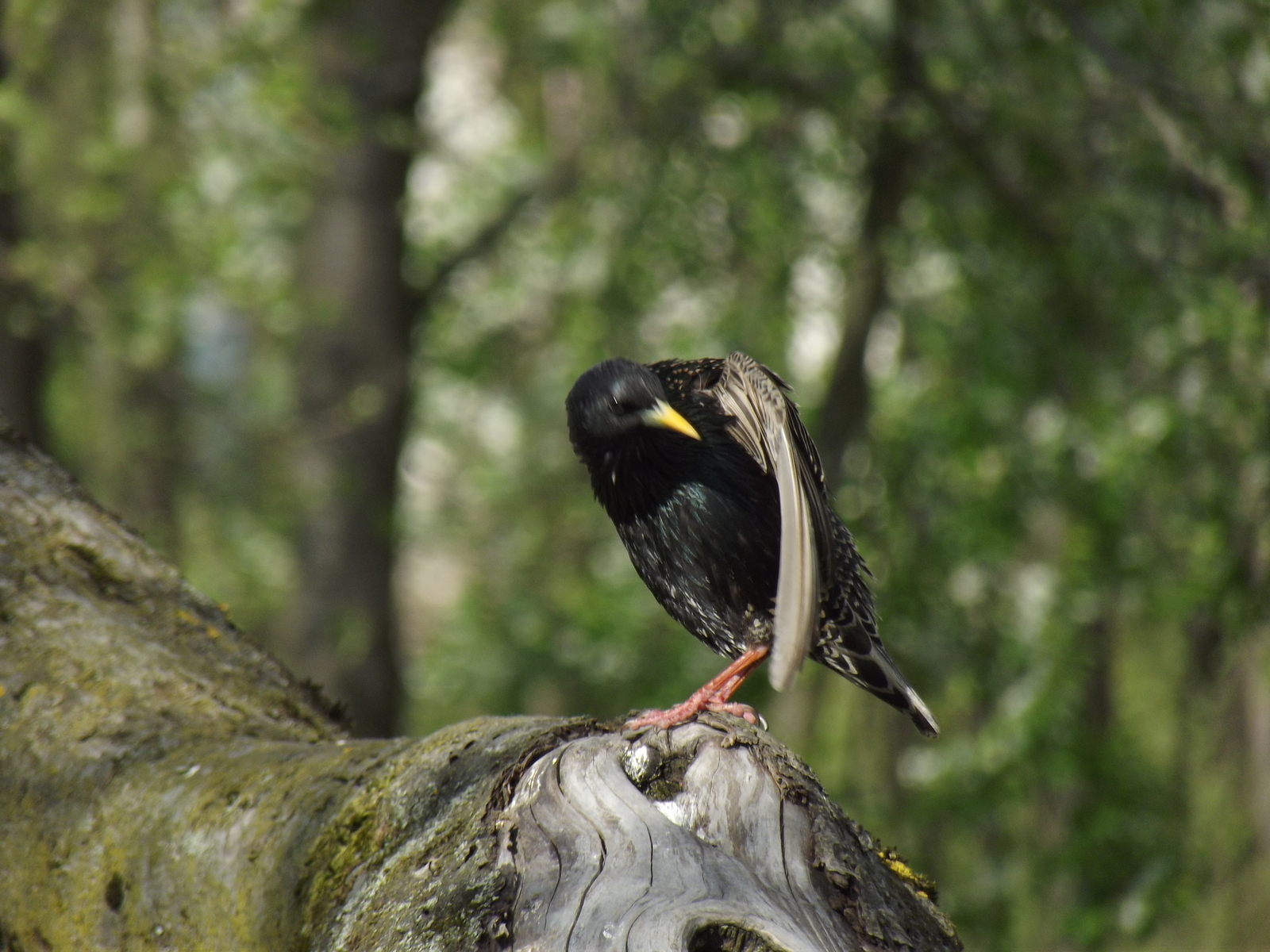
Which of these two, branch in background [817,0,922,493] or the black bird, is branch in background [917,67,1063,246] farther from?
the black bird

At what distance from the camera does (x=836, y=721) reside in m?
11.4

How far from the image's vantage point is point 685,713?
7.43ft

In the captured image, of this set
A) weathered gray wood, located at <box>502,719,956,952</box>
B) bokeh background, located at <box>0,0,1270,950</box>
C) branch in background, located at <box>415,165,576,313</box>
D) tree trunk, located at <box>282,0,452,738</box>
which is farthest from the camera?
branch in background, located at <box>415,165,576,313</box>

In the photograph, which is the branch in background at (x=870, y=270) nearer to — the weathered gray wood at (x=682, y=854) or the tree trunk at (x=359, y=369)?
the tree trunk at (x=359, y=369)

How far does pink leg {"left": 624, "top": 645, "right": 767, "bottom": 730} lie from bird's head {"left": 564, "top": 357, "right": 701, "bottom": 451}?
0.57 meters

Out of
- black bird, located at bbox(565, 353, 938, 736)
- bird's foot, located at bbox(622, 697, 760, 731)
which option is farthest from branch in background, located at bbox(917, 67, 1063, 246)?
bird's foot, located at bbox(622, 697, 760, 731)

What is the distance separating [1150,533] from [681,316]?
156 inches

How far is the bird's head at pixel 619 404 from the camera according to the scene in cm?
321

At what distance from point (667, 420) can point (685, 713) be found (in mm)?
1065

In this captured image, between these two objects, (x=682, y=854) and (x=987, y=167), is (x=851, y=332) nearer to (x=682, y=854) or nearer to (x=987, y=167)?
(x=987, y=167)

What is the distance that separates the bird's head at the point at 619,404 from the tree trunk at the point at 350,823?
101 cm

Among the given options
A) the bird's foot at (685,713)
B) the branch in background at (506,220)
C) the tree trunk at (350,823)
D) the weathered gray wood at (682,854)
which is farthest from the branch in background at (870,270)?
the weathered gray wood at (682,854)

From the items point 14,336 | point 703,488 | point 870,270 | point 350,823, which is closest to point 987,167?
point 870,270

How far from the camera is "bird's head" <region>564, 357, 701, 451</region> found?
3.21 meters
